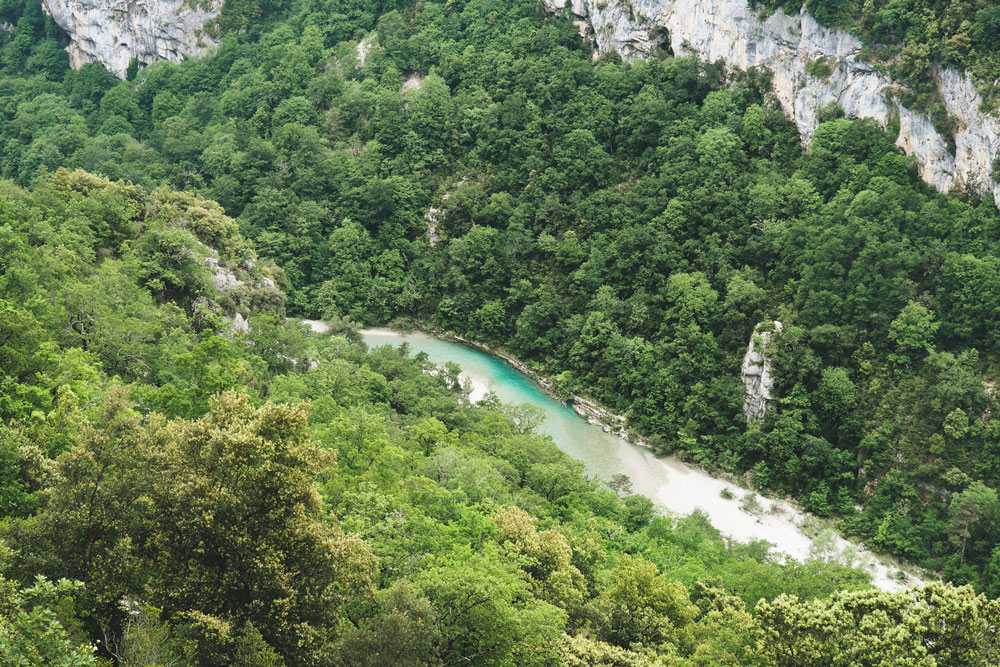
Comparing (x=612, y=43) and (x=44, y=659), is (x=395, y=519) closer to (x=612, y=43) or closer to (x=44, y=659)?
(x=44, y=659)

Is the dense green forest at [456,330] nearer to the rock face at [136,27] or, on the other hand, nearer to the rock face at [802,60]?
the rock face at [802,60]

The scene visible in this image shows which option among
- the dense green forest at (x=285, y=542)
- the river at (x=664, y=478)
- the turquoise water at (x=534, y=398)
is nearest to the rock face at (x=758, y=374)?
the river at (x=664, y=478)

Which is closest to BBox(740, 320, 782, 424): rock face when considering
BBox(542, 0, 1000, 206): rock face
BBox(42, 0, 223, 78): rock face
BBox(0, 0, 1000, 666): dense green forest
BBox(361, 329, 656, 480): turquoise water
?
BBox(0, 0, 1000, 666): dense green forest

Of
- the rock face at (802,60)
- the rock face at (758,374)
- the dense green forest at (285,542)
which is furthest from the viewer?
the rock face at (758,374)

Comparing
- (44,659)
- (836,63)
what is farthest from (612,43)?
(44,659)

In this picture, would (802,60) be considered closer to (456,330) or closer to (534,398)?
(534,398)

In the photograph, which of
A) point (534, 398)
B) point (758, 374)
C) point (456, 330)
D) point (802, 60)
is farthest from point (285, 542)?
point (802, 60)
